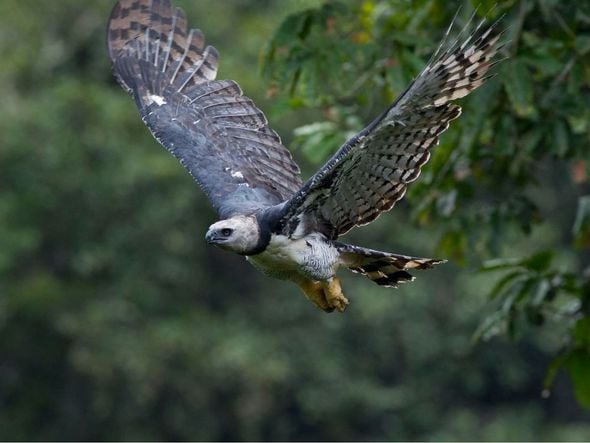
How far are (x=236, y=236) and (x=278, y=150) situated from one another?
3.84 ft

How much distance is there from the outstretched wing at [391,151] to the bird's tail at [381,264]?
0.40 ft

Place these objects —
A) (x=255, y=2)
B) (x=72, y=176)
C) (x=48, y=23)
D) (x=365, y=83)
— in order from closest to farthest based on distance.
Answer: (x=365, y=83) < (x=72, y=176) < (x=48, y=23) < (x=255, y=2)

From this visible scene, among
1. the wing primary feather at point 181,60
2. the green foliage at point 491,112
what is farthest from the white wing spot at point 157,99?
the green foliage at point 491,112

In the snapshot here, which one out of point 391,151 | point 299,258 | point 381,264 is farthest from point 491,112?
point 299,258

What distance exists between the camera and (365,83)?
22.5 feet

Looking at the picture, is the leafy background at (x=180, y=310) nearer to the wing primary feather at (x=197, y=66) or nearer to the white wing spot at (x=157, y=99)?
the wing primary feather at (x=197, y=66)

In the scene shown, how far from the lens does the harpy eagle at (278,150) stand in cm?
521

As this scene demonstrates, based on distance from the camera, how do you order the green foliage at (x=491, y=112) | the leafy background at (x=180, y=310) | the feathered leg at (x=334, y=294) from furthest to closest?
the leafy background at (x=180, y=310), the green foliage at (x=491, y=112), the feathered leg at (x=334, y=294)

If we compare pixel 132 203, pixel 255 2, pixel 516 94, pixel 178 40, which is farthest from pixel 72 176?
pixel 516 94

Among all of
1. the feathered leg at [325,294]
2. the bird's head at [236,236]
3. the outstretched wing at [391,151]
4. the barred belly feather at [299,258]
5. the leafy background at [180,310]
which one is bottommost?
the leafy background at [180,310]

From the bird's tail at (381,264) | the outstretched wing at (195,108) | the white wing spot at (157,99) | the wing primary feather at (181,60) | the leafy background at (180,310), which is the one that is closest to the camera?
the bird's tail at (381,264)

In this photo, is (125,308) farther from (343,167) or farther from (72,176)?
(343,167)

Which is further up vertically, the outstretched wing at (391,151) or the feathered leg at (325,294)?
the outstretched wing at (391,151)

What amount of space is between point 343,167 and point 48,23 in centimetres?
1780
